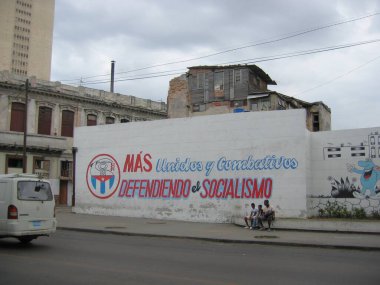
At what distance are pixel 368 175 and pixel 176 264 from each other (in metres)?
13.8

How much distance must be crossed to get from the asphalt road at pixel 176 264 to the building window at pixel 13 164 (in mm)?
26077

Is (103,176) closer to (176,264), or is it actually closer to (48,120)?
(48,120)

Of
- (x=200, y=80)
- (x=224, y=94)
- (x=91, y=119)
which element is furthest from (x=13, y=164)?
(x=224, y=94)

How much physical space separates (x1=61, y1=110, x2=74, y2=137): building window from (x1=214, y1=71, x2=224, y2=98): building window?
14641 mm

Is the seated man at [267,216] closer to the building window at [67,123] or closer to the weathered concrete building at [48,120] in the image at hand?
the weathered concrete building at [48,120]

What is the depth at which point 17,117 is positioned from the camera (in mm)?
39062

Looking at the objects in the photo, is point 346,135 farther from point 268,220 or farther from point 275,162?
point 268,220

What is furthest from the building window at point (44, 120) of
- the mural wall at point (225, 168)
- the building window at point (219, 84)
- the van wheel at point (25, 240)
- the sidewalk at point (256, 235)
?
the van wheel at point (25, 240)

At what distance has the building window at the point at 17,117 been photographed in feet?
127

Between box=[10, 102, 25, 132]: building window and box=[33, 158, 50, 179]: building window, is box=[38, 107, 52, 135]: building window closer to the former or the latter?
box=[10, 102, 25, 132]: building window

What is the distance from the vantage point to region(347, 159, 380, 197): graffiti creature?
20.6 metres

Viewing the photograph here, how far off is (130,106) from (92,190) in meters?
20.0

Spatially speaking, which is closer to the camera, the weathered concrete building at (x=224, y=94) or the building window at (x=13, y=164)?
the weathered concrete building at (x=224, y=94)

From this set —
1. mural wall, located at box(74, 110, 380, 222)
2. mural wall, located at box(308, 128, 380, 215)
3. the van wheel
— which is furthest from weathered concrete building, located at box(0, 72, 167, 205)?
the van wheel
